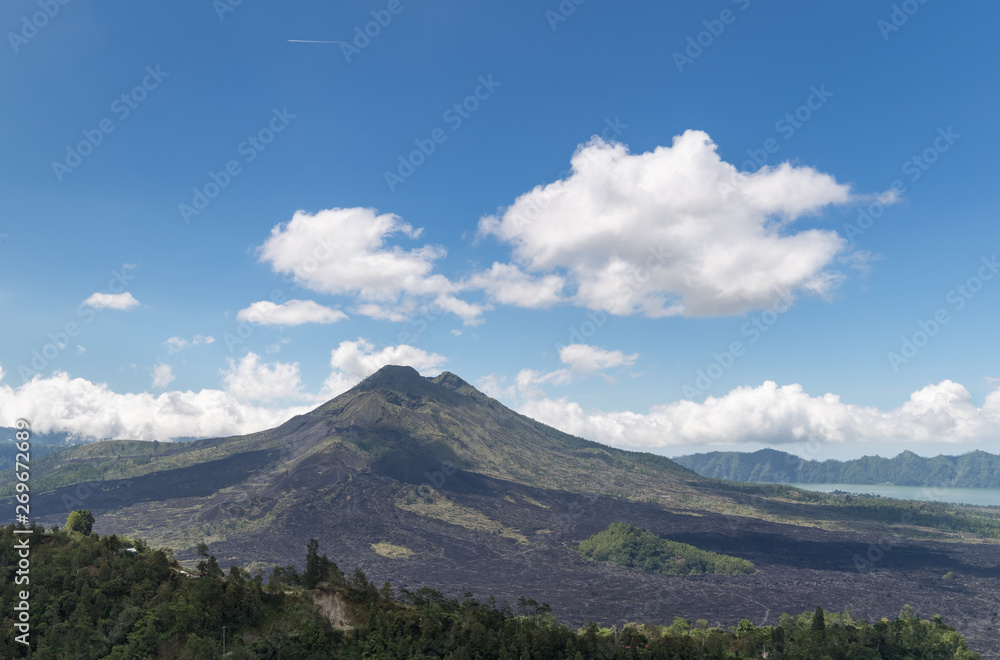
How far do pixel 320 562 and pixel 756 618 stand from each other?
432ft

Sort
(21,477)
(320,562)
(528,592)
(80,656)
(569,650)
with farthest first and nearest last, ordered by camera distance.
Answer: (528,592), (320,562), (569,650), (80,656), (21,477)

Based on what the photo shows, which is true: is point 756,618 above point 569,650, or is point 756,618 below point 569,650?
below

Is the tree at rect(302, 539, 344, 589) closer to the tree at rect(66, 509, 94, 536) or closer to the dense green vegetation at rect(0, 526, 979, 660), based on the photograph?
the dense green vegetation at rect(0, 526, 979, 660)

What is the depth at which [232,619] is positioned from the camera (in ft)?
206

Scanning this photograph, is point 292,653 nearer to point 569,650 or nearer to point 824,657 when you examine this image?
point 569,650

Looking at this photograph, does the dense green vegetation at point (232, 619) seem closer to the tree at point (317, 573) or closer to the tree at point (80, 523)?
the tree at point (317, 573)

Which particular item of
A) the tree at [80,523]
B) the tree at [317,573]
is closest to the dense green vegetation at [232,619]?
the tree at [317,573]

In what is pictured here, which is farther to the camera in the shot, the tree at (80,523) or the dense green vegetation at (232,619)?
the tree at (80,523)

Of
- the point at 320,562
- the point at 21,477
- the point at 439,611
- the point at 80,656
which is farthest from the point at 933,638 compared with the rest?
the point at 21,477

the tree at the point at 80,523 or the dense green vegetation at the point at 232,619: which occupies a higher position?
the tree at the point at 80,523

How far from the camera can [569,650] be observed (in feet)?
222

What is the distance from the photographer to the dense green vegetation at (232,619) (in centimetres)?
5978

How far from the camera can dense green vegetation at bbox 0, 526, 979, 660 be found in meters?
59.8

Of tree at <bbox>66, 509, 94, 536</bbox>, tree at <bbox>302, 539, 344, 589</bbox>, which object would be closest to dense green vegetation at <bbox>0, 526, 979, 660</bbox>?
tree at <bbox>302, 539, 344, 589</bbox>
